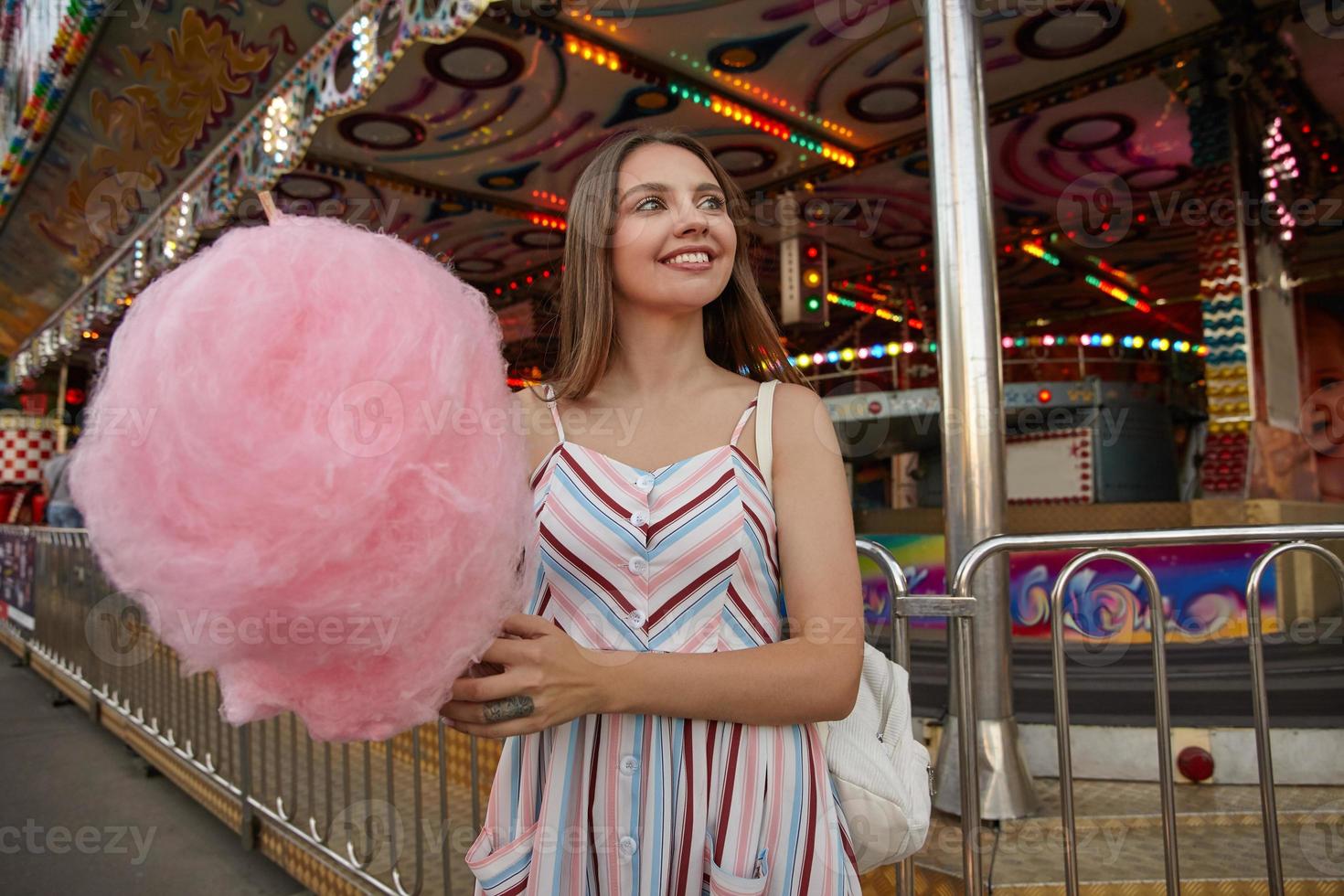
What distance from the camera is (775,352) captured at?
109 centimetres

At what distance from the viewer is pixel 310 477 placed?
0.59 meters

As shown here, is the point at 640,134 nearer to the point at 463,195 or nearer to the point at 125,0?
the point at 125,0

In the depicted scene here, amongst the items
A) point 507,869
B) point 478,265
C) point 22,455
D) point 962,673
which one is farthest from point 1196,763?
point 22,455

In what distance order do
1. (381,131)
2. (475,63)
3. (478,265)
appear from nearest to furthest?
(475,63), (381,131), (478,265)

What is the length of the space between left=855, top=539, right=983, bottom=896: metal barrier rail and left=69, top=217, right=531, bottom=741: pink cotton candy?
107cm

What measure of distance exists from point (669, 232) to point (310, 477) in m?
0.51

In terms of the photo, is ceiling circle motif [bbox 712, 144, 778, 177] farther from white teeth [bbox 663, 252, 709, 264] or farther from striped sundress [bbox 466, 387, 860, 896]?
striped sundress [bbox 466, 387, 860, 896]

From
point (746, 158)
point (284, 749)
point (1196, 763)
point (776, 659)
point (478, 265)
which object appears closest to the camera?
point (776, 659)

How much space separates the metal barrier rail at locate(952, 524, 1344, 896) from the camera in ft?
4.82

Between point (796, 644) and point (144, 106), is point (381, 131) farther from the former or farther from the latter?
point (796, 644)

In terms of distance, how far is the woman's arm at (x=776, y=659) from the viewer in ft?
2.34

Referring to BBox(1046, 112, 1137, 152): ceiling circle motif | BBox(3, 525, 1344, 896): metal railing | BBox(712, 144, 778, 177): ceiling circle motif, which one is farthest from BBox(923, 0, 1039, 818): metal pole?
BBox(1046, 112, 1137, 152): ceiling circle motif

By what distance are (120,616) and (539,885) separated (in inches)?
175

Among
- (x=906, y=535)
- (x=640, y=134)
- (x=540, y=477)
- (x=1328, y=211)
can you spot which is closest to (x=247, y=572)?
(x=540, y=477)
